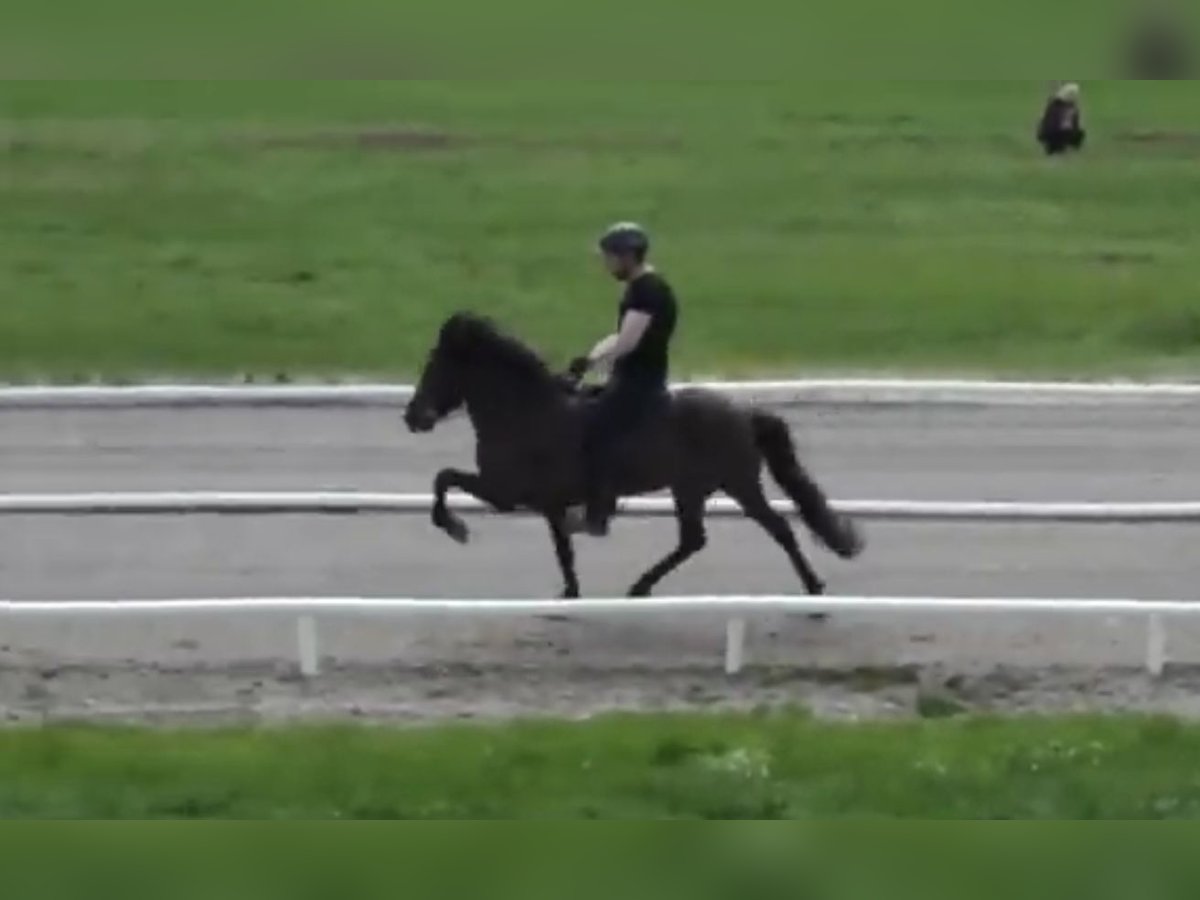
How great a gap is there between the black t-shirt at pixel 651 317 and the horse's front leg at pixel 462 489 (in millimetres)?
995

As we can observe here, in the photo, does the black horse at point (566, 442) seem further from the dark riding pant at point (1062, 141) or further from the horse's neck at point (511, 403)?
the dark riding pant at point (1062, 141)

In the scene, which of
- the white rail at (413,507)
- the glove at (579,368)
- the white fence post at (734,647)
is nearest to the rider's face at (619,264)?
the glove at (579,368)

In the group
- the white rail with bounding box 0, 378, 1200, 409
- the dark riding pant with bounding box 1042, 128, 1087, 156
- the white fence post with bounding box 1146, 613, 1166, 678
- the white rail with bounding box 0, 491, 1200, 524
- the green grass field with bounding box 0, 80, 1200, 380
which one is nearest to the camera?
the white fence post with bounding box 1146, 613, 1166, 678

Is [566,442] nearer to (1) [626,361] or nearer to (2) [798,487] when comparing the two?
(1) [626,361]

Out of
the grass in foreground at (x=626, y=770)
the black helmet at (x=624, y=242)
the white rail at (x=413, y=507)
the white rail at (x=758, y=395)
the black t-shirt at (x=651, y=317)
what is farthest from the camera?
the white rail at (x=758, y=395)

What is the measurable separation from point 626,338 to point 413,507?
10.5 ft

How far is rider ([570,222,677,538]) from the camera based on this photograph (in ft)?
37.2

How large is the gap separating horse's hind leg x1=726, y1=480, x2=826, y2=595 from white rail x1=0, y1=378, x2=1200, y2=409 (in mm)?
4784

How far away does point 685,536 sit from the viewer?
12.1m

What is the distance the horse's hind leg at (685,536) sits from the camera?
39.4 feet

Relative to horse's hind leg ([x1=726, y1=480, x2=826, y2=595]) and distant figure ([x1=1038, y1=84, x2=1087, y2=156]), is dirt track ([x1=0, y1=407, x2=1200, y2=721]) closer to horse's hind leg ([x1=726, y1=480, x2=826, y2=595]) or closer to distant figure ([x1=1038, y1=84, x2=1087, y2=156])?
horse's hind leg ([x1=726, y1=480, x2=826, y2=595])

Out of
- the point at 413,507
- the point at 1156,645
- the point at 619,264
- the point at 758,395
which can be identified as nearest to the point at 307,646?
the point at 619,264

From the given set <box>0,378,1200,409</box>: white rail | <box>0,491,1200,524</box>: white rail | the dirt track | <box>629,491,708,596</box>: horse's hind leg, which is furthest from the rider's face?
<box>0,378,1200,409</box>: white rail

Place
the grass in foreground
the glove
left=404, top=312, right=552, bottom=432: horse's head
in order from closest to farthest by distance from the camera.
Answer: the grass in foreground < the glove < left=404, top=312, right=552, bottom=432: horse's head
